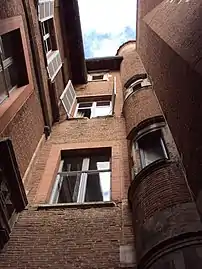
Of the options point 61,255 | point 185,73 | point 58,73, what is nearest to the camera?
point 185,73

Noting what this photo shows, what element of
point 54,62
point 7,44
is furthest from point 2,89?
point 54,62

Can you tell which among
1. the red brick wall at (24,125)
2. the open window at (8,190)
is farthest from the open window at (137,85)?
the open window at (8,190)

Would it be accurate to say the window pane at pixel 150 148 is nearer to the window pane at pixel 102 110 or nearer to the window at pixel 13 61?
the window at pixel 13 61

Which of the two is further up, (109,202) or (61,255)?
(109,202)

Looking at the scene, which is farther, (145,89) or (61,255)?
(145,89)

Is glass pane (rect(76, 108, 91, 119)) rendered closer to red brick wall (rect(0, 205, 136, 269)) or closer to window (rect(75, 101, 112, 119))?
window (rect(75, 101, 112, 119))

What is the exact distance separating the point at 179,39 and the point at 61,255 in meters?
3.98

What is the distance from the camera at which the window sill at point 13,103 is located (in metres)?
7.02

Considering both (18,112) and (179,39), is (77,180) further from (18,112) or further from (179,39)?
(179,39)

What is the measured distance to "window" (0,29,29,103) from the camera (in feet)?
26.4

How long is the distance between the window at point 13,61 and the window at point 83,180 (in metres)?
2.16

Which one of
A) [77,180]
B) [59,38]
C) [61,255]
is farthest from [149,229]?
[59,38]

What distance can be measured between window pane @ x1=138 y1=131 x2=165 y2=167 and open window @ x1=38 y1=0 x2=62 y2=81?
12.6 feet

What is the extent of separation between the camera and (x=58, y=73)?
12.0m
